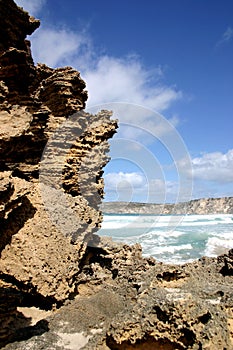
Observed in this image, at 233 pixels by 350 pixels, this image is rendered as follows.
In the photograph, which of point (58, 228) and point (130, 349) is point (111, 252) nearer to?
point (58, 228)

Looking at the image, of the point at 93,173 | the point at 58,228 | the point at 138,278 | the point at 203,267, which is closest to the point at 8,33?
the point at 58,228

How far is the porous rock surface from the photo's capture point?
5066 millimetres

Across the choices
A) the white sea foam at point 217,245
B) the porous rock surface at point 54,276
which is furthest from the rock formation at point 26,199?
the white sea foam at point 217,245

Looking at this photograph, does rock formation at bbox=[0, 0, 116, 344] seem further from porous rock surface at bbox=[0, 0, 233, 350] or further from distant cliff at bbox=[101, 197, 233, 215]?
distant cliff at bbox=[101, 197, 233, 215]

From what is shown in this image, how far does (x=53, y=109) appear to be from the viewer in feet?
34.4

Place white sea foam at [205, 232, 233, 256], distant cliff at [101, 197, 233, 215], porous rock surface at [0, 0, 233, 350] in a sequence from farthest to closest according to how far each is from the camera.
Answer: distant cliff at [101, 197, 233, 215]
white sea foam at [205, 232, 233, 256]
porous rock surface at [0, 0, 233, 350]

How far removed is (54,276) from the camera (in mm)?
5383

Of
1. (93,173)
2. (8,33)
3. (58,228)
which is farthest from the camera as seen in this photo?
(93,173)

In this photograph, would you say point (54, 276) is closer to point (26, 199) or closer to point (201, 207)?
point (26, 199)

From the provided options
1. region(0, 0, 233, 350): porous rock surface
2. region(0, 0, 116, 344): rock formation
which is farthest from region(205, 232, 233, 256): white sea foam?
region(0, 0, 116, 344): rock formation

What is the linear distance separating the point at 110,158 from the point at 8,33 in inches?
243

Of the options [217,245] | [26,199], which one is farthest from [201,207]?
[26,199]

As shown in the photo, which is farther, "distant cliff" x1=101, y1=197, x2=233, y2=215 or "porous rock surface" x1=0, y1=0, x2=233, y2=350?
"distant cliff" x1=101, y1=197, x2=233, y2=215

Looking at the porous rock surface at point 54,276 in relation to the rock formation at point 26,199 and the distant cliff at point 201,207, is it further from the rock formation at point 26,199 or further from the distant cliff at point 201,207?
the distant cliff at point 201,207
